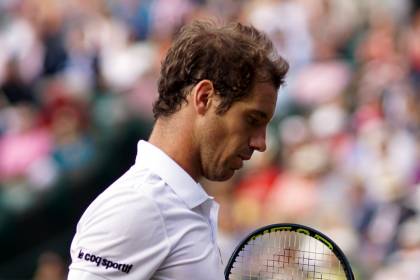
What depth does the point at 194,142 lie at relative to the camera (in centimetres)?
200

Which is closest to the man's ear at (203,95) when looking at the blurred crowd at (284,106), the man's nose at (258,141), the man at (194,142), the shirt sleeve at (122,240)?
the man at (194,142)

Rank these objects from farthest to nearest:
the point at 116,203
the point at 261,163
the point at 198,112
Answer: the point at 261,163 < the point at 198,112 < the point at 116,203

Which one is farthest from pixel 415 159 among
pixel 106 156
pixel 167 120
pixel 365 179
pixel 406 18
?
pixel 167 120

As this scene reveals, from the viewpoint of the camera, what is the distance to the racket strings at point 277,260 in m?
2.53

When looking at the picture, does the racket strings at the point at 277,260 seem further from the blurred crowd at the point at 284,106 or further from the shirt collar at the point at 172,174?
the blurred crowd at the point at 284,106

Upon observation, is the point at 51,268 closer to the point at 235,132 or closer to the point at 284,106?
the point at 284,106

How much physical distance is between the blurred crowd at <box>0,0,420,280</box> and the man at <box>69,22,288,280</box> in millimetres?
3958

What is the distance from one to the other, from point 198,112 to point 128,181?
→ 0.66 ft

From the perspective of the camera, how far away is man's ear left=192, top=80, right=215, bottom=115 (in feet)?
6.47

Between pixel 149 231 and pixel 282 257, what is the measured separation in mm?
783

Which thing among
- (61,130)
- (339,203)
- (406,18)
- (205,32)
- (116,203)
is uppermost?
(406,18)

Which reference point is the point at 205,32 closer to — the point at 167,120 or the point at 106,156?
the point at 167,120

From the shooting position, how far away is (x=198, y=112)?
6.54 feet

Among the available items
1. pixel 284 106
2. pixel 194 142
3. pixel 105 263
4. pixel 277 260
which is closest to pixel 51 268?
pixel 284 106
